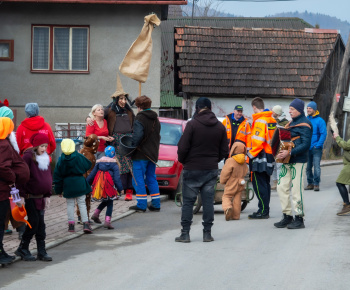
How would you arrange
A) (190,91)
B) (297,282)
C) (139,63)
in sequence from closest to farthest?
(297,282) < (139,63) < (190,91)

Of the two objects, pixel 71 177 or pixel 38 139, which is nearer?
pixel 38 139

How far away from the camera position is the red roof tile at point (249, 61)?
93.9 ft

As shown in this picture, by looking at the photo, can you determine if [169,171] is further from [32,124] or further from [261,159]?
[32,124]

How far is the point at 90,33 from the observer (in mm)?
23094

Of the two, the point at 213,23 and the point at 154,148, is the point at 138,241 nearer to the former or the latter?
the point at 154,148

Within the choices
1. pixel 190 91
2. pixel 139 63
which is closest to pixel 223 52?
pixel 190 91

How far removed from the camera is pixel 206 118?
1068cm

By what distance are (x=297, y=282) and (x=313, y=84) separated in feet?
69.8

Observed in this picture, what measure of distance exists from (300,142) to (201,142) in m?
1.92

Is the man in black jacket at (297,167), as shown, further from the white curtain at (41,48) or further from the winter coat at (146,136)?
the white curtain at (41,48)

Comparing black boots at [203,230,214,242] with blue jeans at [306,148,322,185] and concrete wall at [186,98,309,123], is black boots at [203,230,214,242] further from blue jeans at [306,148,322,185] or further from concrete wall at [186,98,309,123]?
concrete wall at [186,98,309,123]

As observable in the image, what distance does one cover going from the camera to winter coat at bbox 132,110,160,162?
1368 cm

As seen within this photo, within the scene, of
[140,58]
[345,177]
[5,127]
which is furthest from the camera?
[140,58]

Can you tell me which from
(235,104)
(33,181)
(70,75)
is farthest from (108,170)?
(235,104)
